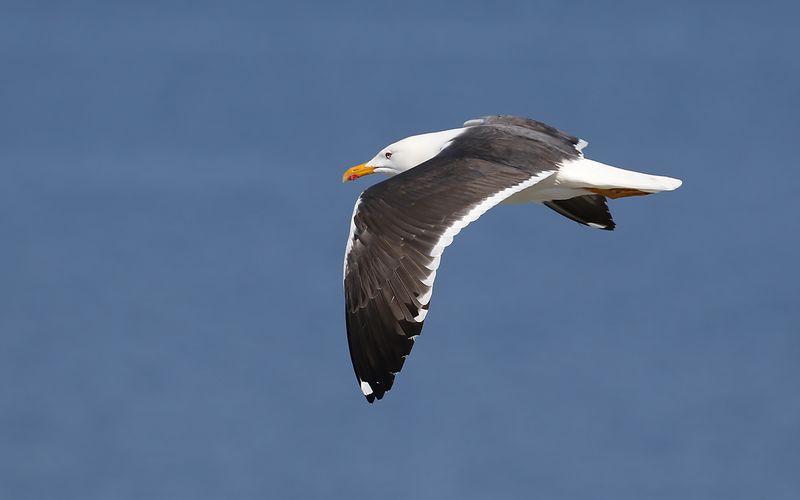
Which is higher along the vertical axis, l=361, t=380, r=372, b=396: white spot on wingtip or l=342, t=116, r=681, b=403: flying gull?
l=342, t=116, r=681, b=403: flying gull

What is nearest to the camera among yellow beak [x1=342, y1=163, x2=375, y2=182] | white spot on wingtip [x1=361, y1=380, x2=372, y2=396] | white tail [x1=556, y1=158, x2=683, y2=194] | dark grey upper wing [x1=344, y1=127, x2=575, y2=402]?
dark grey upper wing [x1=344, y1=127, x2=575, y2=402]

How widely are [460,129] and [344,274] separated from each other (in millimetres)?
2951

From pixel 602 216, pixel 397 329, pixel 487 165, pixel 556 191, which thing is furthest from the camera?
pixel 602 216

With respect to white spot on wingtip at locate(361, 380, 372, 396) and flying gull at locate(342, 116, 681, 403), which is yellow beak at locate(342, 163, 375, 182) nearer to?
flying gull at locate(342, 116, 681, 403)

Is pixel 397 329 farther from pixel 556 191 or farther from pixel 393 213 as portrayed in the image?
pixel 556 191

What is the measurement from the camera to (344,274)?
42.7 feet

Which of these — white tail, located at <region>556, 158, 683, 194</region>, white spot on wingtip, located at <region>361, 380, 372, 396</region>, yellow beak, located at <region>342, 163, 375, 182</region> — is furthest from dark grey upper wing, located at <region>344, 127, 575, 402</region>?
yellow beak, located at <region>342, 163, 375, 182</region>

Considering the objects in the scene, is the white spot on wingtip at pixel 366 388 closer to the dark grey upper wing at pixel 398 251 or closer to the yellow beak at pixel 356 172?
the dark grey upper wing at pixel 398 251

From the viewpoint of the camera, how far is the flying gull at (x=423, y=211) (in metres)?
12.8

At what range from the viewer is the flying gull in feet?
41.8

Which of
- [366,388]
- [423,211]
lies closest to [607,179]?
[423,211]

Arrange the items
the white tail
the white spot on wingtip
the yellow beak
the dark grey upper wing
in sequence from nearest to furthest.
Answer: the dark grey upper wing, the white spot on wingtip, the white tail, the yellow beak

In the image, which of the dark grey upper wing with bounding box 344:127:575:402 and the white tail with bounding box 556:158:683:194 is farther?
the white tail with bounding box 556:158:683:194

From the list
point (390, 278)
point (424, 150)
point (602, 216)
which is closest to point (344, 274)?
point (390, 278)
